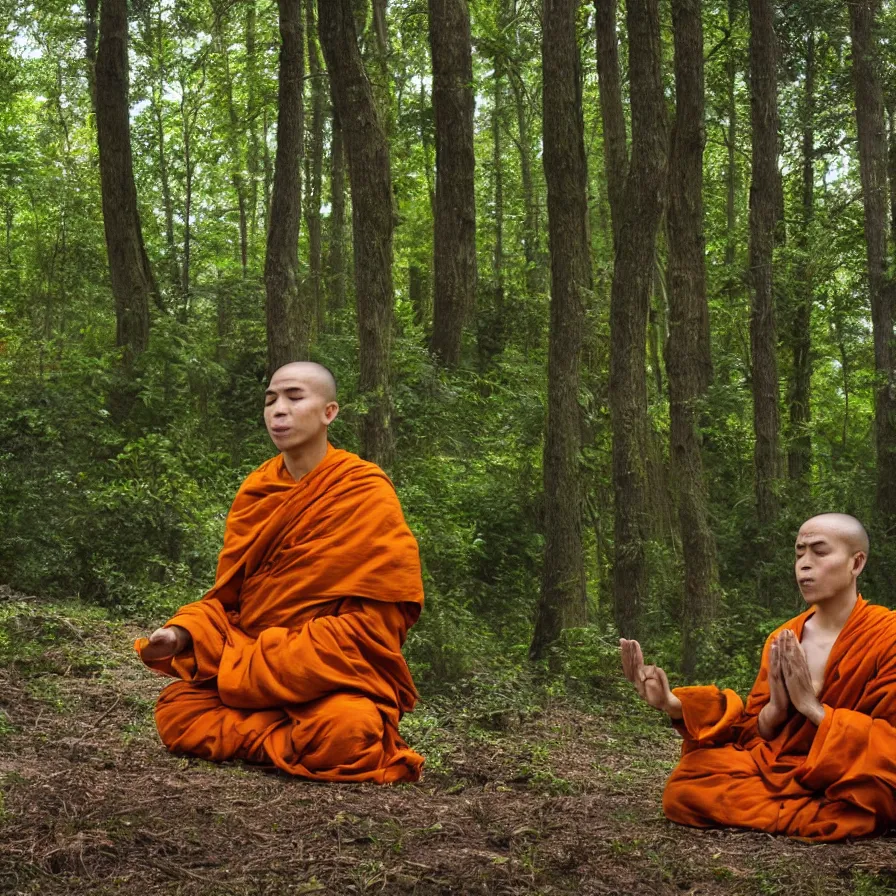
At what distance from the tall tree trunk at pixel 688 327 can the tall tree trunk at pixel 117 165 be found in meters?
6.85

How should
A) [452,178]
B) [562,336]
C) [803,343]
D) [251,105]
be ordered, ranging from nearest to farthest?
[562,336] → [251,105] → [452,178] → [803,343]

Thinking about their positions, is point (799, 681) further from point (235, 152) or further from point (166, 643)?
point (235, 152)

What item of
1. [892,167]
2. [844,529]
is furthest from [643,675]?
[892,167]

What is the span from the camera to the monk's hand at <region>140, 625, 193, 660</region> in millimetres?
5922

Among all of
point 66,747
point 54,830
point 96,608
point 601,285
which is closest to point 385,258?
point 96,608

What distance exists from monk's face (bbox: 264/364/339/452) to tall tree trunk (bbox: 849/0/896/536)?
10620 millimetres

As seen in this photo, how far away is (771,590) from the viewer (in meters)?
13.9

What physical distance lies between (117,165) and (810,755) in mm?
13483

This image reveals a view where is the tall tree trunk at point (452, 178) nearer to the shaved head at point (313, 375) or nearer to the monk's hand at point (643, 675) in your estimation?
the shaved head at point (313, 375)

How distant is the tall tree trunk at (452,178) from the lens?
61.3 feet

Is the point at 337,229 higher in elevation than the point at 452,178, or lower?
higher

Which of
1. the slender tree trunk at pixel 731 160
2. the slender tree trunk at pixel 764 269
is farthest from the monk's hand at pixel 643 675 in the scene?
the slender tree trunk at pixel 731 160

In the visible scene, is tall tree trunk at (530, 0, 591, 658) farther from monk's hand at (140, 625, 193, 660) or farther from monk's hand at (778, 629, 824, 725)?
monk's hand at (778, 629, 824, 725)

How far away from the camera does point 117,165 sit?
16.2 metres
